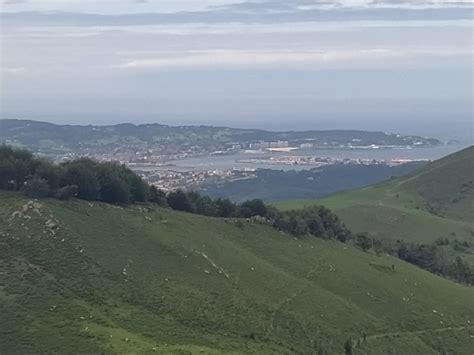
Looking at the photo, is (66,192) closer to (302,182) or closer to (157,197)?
(157,197)

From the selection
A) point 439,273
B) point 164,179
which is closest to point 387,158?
point 164,179

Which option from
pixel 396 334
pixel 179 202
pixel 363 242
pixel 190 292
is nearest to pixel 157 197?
pixel 179 202

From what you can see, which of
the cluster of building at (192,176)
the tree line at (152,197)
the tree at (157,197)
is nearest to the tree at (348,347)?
the tree line at (152,197)

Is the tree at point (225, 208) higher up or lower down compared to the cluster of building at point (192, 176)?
higher up

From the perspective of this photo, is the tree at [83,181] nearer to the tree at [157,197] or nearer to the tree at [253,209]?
the tree at [157,197]

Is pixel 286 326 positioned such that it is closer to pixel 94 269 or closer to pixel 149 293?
pixel 149 293

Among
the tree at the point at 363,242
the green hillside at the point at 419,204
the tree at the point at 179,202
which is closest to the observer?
the tree at the point at 179,202
